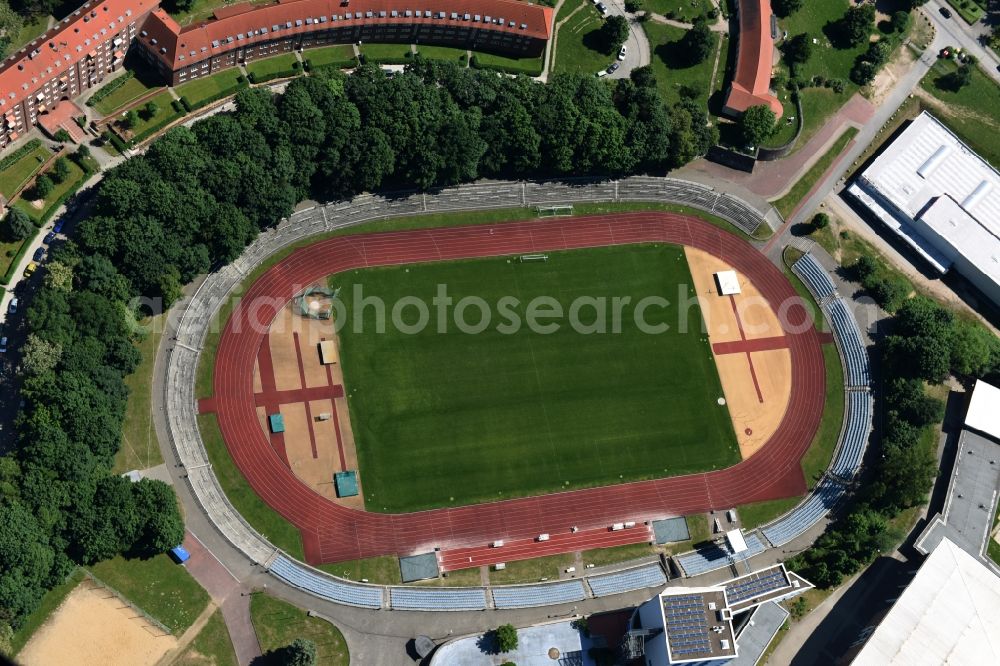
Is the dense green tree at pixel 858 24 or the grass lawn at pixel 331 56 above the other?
the dense green tree at pixel 858 24

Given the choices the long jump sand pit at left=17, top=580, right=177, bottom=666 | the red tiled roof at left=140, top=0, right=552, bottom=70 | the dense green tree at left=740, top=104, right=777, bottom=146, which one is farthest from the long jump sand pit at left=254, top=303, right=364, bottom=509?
the dense green tree at left=740, top=104, right=777, bottom=146

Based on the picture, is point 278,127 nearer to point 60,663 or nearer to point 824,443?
point 60,663

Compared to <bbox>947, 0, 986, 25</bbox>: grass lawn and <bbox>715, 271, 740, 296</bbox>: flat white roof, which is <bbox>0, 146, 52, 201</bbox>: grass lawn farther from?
<bbox>947, 0, 986, 25</bbox>: grass lawn

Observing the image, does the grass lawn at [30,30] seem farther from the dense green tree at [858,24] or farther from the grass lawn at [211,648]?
the dense green tree at [858,24]

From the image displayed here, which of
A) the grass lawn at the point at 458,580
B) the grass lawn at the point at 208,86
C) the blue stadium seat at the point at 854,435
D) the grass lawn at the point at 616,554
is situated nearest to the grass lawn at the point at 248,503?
the grass lawn at the point at 458,580

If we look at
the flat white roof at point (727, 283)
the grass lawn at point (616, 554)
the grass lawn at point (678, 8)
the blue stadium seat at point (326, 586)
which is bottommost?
the blue stadium seat at point (326, 586)
